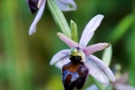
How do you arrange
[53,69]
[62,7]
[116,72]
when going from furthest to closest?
[53,69]
[116,72]
[62,7]

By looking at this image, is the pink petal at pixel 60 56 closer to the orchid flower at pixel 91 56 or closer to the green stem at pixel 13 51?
the orchid flower at pixel 91 56

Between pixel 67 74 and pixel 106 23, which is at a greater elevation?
pixel 67 74

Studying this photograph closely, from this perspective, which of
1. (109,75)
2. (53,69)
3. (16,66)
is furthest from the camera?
(53,69)

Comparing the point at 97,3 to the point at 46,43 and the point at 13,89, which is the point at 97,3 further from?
the point at 13,89

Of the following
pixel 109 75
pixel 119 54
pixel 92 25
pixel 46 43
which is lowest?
pixel 119 54

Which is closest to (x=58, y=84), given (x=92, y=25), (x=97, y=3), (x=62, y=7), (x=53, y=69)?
(x=53, y=69)

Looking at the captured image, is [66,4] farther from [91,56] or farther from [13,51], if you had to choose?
[13,51]

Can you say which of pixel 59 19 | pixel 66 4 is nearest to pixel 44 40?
pixel 66 4
